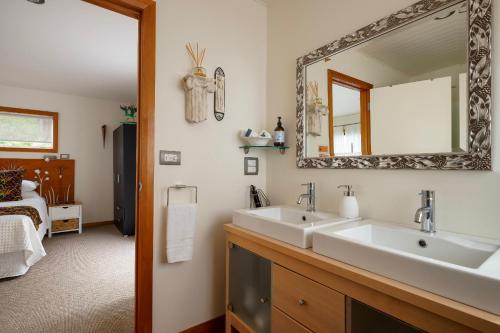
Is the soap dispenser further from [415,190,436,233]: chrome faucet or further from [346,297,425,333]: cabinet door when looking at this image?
[346,297,425,333]: cabinet door

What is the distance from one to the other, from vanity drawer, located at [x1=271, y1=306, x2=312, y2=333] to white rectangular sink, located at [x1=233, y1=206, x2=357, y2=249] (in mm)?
348

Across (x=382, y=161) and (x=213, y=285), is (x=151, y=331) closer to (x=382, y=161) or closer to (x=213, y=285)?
(x=213, y=285)

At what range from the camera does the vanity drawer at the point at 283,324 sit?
111cm

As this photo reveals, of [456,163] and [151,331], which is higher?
[456,163]

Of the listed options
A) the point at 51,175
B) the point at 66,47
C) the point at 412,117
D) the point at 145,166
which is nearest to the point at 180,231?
the point at 145,166

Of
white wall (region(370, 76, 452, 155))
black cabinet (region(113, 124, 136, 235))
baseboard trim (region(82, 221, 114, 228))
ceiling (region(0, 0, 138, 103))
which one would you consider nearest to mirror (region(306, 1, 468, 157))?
white wall (region(370, 76, 452, 155))

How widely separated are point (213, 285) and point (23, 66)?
390 cm

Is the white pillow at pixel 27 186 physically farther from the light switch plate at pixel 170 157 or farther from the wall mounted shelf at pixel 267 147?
the wall mounted shelf at pixel 267 147

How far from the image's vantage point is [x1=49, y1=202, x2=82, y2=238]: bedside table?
4.07 metres

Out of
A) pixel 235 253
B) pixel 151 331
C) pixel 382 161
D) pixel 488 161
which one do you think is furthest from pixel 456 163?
pixel 151 331

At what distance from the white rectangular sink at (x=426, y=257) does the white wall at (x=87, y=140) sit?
5084 millimetres

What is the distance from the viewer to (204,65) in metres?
1.75

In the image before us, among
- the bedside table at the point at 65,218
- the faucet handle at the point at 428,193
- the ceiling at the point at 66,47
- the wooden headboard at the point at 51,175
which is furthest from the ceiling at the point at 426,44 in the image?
the wooden headboard at the point at 51,175

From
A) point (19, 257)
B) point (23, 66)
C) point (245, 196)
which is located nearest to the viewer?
point (245, 196)
